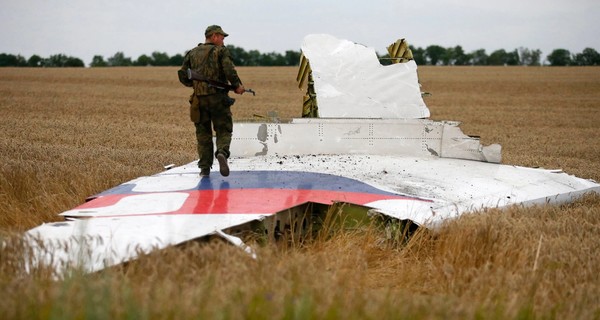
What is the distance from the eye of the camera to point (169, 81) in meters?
41.2

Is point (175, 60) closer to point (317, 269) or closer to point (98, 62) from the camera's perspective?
point (98, 62)

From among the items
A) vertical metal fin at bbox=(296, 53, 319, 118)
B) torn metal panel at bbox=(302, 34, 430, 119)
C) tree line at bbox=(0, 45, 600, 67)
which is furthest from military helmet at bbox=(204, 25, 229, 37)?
tree line at bbox=(0, 45, 600, 67)

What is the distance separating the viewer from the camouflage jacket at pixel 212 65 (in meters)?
8.02

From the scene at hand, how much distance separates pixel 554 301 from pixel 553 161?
9138mm

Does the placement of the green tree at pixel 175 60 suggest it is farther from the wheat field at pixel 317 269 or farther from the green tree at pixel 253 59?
the wheat field at pixel 317 269

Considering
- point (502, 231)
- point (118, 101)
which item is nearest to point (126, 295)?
point (502, 231)

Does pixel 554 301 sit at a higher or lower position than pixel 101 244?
lower

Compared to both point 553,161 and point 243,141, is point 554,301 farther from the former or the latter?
point 553,161

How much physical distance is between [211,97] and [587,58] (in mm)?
65907

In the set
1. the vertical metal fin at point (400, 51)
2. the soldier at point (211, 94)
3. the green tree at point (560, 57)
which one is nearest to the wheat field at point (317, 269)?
Result: the soldier at point (211, 94)

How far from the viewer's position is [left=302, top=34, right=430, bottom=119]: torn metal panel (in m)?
9.52

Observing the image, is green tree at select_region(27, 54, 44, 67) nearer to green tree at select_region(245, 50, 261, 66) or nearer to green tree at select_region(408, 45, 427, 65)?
green tree at select_region(245, 50, 261, 66)

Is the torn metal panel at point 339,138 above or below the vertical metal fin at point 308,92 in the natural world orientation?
below

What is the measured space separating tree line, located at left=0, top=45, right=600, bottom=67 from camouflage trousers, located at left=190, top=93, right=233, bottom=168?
2215 inches
